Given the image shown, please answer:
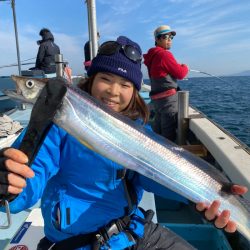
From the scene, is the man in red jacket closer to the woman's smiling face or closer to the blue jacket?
the woman's smiling face

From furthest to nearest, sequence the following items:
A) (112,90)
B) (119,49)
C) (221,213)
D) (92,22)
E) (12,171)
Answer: (92,22) < (119,49) < (112,90) < (221,213) < (12,171)

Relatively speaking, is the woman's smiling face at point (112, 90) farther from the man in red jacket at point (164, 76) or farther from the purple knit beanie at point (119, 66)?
the man in red jacket at point (164, 76)

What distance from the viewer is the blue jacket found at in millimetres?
1974

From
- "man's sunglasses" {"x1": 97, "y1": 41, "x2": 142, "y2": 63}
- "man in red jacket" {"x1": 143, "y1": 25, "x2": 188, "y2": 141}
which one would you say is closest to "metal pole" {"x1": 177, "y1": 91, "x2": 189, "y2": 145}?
"man in red jacket" {"x1": 143, "y1": 25, "x2": 188, "y2": 141}

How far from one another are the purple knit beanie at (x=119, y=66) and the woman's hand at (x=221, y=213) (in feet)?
3.61

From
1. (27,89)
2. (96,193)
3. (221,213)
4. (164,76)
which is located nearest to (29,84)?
(27,89)

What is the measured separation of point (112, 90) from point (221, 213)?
114 cm

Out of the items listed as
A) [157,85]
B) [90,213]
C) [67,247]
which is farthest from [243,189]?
[157,85]

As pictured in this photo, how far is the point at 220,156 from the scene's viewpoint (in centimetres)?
388

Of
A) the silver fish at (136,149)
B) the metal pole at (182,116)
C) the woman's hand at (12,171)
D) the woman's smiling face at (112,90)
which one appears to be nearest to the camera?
the woman's hand at (12,171)

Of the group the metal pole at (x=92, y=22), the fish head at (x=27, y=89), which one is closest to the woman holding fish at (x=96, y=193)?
the fish head at (x=27, y=89)

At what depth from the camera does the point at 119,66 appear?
238 cm

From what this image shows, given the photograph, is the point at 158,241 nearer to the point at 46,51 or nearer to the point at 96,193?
the point at 96,193

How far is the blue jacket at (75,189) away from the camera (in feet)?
6.48
